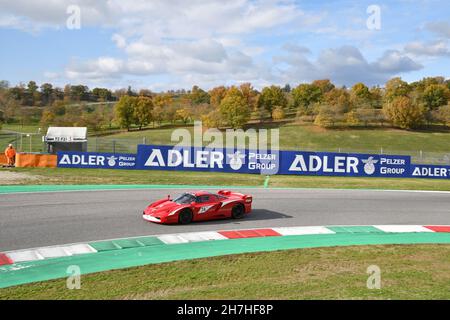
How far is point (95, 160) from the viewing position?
29922 mm

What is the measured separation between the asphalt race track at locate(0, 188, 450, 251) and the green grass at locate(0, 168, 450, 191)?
3729 mm

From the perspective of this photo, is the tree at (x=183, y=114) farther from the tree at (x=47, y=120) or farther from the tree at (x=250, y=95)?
the tree at (x=47, y=120)

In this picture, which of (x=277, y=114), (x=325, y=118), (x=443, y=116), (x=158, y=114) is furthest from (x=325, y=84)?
(x=158, y=114)

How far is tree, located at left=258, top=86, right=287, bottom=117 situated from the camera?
4254 inches

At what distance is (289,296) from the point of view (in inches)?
323

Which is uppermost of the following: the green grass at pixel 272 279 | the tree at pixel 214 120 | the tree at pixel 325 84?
the tree at pixel 325 84

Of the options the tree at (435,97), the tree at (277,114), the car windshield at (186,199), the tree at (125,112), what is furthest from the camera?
the tree at (435,97)

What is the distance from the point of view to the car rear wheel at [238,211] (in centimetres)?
1496

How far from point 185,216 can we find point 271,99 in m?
96.5

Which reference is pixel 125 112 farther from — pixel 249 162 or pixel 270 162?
pixel 270 162

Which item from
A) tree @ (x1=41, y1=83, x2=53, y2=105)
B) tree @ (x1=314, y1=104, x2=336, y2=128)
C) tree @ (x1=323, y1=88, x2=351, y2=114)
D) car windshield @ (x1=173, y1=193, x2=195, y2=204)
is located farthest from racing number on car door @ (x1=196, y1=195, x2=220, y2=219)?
tree @ (x1=41, y1=83, x2=53, y2=105)

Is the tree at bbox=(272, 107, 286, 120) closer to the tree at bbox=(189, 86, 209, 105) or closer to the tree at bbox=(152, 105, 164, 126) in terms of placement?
the tree at bbox=(152, 105, 164, 126)

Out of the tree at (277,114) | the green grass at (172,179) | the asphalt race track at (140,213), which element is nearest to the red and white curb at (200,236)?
the asphalt race track at (140,213)

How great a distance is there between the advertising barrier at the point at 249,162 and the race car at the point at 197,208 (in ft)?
51.2
